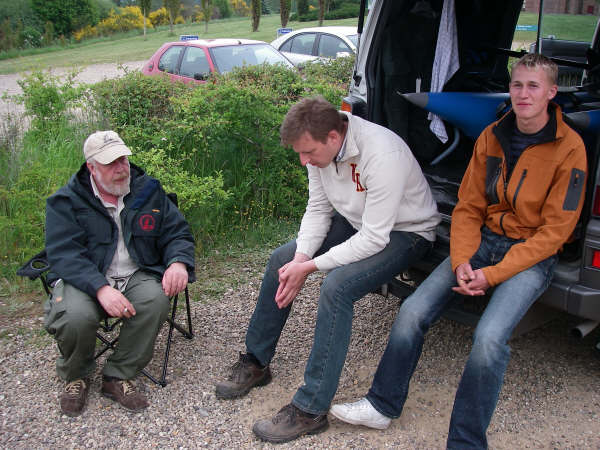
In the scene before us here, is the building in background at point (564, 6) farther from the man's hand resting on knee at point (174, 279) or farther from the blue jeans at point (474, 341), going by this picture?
the man's hand resting on knee at point (174, 279)

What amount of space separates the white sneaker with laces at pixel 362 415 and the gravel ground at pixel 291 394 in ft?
0.23

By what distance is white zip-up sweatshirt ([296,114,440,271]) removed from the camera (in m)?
2.70

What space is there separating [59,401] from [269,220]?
2.59 metres

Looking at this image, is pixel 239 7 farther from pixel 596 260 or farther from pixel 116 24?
pixel 596 260

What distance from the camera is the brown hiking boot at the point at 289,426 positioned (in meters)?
2.62

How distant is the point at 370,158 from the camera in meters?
2.72

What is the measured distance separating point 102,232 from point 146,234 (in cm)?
23

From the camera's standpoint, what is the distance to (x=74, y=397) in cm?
288

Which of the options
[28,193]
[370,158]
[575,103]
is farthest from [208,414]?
[575,103]

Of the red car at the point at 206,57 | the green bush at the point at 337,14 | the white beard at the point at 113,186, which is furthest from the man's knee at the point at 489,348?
the green bush at the point at 337,14

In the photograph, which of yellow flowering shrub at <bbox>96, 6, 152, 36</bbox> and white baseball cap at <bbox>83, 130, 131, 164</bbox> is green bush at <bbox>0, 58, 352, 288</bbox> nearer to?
white baseball cap at <bbox>83, 130, 131, 164</bbox>

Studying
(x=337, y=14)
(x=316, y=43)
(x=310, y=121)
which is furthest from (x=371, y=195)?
(x=337, y=14)

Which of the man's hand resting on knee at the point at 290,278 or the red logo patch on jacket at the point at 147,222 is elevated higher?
the red logo patch on jacket at the point at 147,222

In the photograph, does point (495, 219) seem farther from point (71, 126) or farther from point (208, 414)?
point (71, 126)
